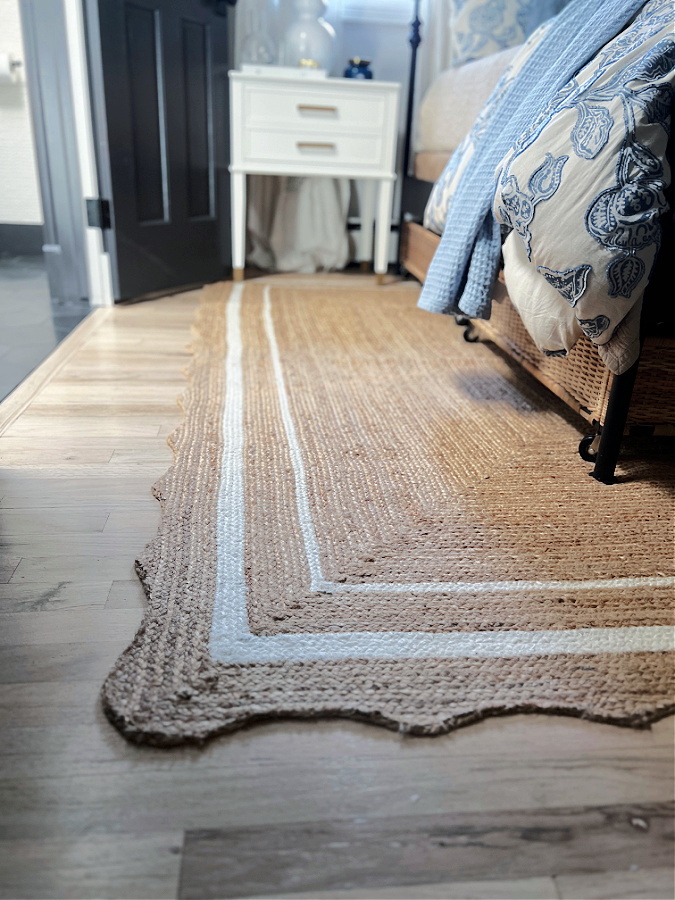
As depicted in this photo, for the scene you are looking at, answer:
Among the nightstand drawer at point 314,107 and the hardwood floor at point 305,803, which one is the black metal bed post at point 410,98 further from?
the hardwood floor at point 305,803

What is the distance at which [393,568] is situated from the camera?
764mm

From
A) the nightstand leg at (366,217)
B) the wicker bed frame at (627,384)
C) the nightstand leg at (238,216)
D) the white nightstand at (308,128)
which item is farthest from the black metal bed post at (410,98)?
the wicker bed frame at (627,384)

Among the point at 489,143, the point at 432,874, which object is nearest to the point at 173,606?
the point at 432,874

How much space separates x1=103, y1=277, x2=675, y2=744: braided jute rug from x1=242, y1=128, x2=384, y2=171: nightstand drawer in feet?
3.89

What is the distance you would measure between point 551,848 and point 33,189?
6.09 ft

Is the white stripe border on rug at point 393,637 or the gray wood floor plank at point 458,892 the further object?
the white stripe border on rug at point 393,637

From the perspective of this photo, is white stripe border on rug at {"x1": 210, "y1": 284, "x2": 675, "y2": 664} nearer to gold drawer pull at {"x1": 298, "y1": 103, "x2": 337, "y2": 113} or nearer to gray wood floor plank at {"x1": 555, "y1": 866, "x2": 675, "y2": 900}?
gray wood floor plank at {"x1": 555, "y1": 866, "x2": 675, "y2": 900}

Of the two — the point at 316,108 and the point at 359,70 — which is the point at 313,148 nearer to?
the point at 316,108

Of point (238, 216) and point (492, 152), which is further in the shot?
point (238, 216)

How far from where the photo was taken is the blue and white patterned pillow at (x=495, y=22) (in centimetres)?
221

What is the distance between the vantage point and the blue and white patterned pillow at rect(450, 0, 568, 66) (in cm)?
221

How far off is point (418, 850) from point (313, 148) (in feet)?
7.14

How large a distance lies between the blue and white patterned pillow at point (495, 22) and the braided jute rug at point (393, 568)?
59.2 inches

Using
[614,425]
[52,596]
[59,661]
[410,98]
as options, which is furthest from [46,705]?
[410,98]
